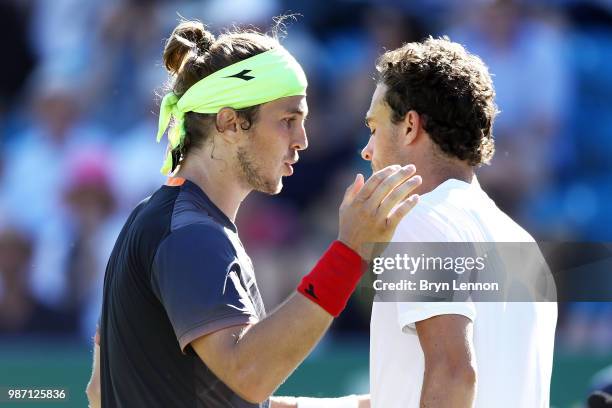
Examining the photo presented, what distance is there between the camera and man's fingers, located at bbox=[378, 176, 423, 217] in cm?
230

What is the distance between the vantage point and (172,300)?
245 cm

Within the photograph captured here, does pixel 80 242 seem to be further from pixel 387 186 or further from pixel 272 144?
pixel 387 186

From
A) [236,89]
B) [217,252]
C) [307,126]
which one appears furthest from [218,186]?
[307,126]

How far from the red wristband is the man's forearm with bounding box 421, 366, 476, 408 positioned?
308 mm

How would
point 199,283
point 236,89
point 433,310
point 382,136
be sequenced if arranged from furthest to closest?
point 382,136, point 236,89, point 433,310, point 199,283

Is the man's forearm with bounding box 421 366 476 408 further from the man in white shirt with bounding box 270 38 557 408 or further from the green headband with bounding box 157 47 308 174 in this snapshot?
the green headband with bounding box 157 47 308 174

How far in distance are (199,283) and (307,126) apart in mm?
5046

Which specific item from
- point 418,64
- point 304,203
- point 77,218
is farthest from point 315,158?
point 418,64

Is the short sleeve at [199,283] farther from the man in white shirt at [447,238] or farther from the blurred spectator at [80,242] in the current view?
the blurred spectator at [80,242]

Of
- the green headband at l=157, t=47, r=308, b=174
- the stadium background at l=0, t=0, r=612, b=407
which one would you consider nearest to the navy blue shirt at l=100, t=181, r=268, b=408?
the green headband at l=157, t=47, r=308, b=174

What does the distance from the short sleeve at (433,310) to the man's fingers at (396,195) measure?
37 centimetres

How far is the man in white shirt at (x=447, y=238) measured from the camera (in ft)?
8.32

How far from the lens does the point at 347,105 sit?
7555mm

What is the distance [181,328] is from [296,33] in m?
5.48
